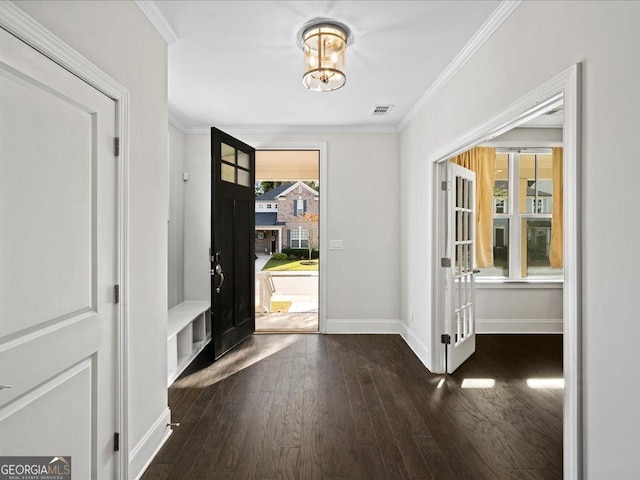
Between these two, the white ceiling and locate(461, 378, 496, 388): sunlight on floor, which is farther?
locate(461, 378, 496, 388): sunlight on floor

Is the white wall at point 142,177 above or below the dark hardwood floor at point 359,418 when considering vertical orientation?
above

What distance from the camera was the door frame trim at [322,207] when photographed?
4.46 metres

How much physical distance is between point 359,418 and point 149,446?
4.33ft

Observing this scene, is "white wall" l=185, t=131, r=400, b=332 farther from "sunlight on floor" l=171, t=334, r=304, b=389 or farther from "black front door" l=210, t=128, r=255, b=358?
"sunlight on floor" l=171, t=334, r=304, b=389

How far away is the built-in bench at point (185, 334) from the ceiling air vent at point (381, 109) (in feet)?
9.34

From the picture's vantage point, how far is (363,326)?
4.54 m

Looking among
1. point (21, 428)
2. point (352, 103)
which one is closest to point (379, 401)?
point (21, 428)

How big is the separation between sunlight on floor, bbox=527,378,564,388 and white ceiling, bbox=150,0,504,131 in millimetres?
2687

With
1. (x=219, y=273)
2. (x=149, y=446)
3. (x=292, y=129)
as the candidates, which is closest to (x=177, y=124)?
(x=292, y=129)

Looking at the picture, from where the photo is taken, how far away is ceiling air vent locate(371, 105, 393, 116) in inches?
148

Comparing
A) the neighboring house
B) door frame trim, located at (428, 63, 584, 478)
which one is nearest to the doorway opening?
the neighboring house

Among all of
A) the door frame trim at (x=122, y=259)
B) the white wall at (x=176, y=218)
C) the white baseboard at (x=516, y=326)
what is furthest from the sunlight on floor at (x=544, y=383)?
the white wall at (x=176, y=218)

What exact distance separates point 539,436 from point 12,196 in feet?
9.74

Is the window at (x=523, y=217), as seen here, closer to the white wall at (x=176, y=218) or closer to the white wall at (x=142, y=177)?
the white wall at (x=176, y=218)
